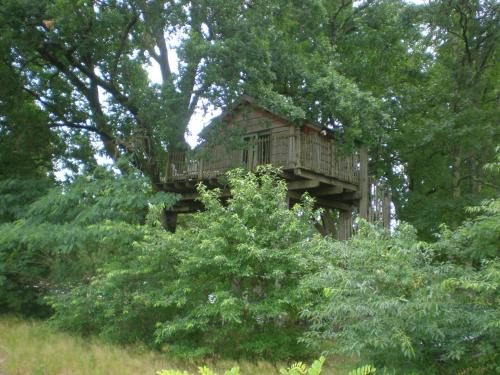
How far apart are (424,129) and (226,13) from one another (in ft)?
28.9

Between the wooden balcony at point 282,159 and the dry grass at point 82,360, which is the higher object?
the wooden balcony at point 282,159

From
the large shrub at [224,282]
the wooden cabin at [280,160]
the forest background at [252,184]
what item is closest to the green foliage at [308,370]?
the forest background at [252,184]

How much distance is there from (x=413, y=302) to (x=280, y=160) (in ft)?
35.9

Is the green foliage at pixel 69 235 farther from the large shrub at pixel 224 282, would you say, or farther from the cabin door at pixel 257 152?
the cabin door at pixel 257 152

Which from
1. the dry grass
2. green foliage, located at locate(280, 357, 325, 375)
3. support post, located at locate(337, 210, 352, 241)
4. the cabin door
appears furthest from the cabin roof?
green foliage, located at locate(280, 357, 325, 375)

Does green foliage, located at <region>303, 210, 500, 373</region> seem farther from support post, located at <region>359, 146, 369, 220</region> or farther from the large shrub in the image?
support post, located at <region>359, 146, 369, 220</region>

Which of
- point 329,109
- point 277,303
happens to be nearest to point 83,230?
point 277,303

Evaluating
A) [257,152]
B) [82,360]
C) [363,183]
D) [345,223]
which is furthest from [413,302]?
[345,223]

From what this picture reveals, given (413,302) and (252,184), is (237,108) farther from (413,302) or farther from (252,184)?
(413,302)

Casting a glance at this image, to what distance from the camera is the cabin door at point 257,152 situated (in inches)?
685

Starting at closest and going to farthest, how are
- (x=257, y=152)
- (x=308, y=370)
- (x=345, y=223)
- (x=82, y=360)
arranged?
(x=308, y=370), (x=82, y=360), (x=257, y=152), (x=345, y=223)

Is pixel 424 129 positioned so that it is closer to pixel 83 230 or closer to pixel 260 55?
pixel 260 55

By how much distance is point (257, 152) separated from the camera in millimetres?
17641

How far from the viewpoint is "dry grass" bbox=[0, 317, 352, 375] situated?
10.0m
